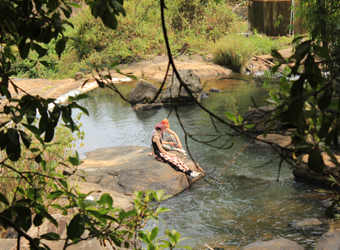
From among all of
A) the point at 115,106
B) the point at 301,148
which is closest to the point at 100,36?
the point at 115,106

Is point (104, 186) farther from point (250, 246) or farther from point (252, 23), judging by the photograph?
point (252, 23)

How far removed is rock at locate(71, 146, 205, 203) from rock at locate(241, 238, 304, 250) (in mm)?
2634

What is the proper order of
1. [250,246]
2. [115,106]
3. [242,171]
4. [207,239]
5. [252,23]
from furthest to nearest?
1. [252,23]
2. [115,106]
3. [242,171]
4. [207,239]
5. [250,246]

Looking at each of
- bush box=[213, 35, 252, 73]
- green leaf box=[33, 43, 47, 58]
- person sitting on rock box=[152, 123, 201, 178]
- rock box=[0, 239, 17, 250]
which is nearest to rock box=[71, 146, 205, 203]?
person sitting on rock box=[152, 123, 201, 178]

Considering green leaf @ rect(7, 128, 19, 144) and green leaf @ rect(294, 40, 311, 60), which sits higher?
green leaf @ rect(294, 40, 311, 60)

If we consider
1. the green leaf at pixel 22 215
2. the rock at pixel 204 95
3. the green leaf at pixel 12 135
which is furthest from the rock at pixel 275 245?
the rock at pixel 204 95

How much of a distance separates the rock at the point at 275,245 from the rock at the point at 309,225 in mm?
702

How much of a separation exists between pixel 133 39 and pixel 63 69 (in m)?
4.89

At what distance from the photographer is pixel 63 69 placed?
21297 millimetres

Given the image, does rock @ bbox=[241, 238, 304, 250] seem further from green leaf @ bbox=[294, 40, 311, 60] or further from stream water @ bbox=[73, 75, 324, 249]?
green leaf @ bbox=[294, 40, 311, 60]

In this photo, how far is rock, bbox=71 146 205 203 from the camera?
24.1ft

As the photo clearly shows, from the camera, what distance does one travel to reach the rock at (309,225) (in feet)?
18.9

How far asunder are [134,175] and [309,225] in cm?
361

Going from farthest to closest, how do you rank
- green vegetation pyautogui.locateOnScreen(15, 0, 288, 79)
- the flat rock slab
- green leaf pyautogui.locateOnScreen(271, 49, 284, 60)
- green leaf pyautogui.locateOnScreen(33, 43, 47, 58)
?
1. green vegetation pyautogui.locateOnScreen(15, 0, 288, 79)
2. the flat rock slab
3. green leaf pyautogui.locateOnScreen(33, 43, 47, 58)
4. green leaf pyautogui.locateOnScreen(271, 49, 284, 60)
